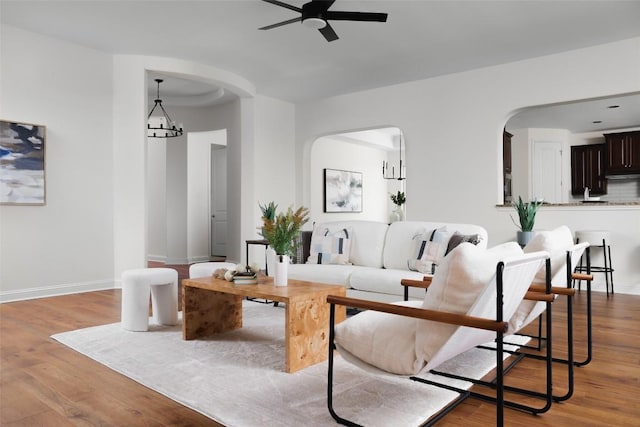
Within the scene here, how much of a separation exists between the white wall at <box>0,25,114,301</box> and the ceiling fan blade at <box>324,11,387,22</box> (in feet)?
10.2

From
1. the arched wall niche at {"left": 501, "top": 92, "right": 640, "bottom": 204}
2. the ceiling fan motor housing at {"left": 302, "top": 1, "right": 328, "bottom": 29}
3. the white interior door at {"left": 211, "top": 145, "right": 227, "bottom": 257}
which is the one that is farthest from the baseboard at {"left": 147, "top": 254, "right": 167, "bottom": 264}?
the arched wall niche at {"left": 501, "top": 92, "right": 640, "bottom": 204}

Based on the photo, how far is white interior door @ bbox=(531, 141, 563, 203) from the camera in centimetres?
923

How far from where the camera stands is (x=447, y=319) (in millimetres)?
1592

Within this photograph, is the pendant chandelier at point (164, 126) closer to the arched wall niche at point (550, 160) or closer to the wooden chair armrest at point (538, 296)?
the wooden chair armrest at point (538, 296)

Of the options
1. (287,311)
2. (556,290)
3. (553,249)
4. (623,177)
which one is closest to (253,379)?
(287,311)

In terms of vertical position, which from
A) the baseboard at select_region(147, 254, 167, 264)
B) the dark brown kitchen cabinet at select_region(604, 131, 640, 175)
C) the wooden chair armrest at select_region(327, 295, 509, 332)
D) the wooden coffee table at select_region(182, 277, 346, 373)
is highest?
the dark brown kitchen cabinet at select_region(604, 131, 640, 175)

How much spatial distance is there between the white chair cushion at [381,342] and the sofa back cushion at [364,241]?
7.15ft

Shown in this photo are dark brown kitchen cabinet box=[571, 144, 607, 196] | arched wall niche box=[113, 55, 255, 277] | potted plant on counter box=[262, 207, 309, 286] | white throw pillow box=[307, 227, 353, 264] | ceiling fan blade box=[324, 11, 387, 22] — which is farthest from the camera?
dark brown kitchen cabinet box=[571, 144, 607, 196]

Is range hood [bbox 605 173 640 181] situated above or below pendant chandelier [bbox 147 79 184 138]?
below

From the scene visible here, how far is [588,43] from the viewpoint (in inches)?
199

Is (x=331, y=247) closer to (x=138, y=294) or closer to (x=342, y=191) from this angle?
(x=138, y=294)

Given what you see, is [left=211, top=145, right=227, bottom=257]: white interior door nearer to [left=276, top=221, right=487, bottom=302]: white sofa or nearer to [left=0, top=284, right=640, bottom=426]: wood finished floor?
[left=276, top=221, right=487, bottom=302]: white sofa

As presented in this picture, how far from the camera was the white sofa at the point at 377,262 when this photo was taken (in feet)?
12.0

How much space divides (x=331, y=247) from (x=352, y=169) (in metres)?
6.11
